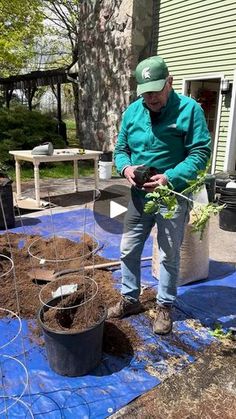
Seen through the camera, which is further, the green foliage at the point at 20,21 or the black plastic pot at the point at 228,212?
the green foliage at the point at 20,21

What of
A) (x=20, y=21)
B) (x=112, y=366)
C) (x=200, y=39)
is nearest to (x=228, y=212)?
(x=112, y=366)

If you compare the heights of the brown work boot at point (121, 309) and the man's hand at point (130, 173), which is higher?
the man's hand at point (130, 173)

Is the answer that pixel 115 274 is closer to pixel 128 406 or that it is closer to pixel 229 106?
pixel 128 406

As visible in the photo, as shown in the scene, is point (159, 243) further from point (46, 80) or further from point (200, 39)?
point (46, 80)

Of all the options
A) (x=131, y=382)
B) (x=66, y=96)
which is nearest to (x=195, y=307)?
(x=131, y=382)

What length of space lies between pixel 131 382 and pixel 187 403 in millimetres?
311

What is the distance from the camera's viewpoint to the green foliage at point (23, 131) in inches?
375

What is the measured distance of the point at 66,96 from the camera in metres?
26.8

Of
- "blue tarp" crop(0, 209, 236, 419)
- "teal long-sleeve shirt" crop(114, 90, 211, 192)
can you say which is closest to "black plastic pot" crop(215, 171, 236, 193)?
"blue tarp" crop(0, 209, 236, 419)

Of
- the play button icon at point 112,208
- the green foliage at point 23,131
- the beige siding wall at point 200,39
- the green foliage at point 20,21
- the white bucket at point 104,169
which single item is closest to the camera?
the play button icon at point 112,208

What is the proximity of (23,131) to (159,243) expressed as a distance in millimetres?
8512

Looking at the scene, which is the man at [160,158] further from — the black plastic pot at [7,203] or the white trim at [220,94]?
the white trim at [220,94]

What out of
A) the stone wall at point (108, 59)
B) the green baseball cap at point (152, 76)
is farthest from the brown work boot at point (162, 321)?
the stone wall at point (108, 59)

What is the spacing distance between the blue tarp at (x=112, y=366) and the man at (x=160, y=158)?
0.18 meters
